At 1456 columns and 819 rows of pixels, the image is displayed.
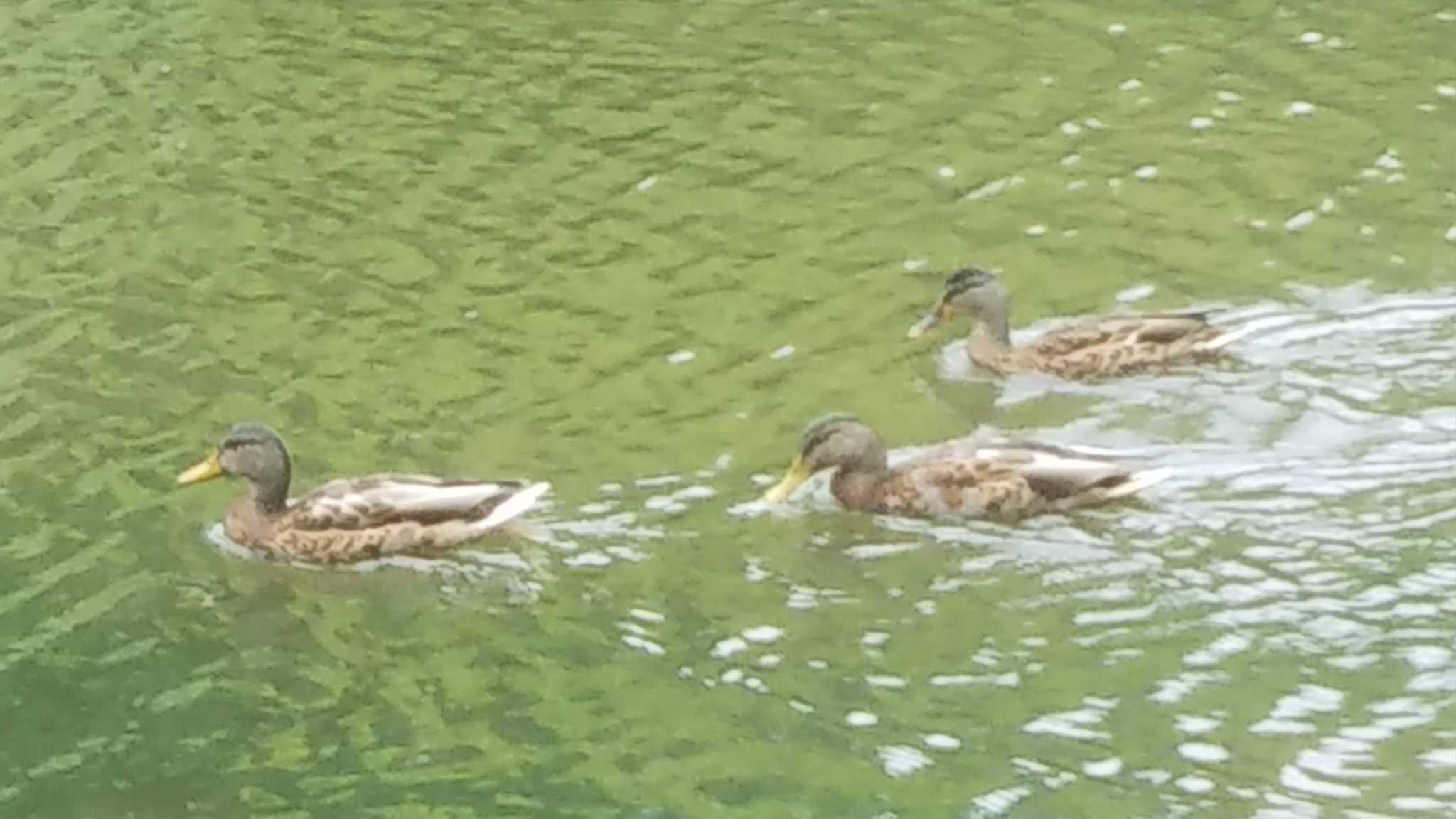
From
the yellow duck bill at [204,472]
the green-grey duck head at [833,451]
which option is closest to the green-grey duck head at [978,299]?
the green-grey duck head at [833,451]

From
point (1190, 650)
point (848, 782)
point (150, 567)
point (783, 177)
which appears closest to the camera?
point (848, 782)

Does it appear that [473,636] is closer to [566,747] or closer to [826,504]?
[566,747]

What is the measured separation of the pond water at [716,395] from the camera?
922 cm

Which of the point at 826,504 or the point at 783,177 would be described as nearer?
the point at 826,504

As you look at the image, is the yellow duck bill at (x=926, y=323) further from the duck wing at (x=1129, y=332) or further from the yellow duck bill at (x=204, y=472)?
the yellow duck bill at (x=204, y=472)

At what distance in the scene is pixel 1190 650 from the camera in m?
9.56

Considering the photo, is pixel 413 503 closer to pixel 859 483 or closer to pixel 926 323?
pixel 859 483

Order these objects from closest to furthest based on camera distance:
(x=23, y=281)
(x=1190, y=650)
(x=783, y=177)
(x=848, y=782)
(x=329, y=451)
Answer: (x=848, y=782), (x=1190, y=650), (x=329, y=451), (x=23, y=281), (x=783, y=177)

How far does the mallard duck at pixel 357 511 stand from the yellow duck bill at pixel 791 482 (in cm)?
101

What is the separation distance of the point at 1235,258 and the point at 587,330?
3.67m

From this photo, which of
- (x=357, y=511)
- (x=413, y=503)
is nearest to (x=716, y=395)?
(x=413, y=503)

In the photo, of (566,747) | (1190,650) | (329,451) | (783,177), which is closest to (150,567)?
(329,451)

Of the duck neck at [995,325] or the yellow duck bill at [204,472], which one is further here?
the duck neck at [995,325]

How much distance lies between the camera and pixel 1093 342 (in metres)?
12.4
